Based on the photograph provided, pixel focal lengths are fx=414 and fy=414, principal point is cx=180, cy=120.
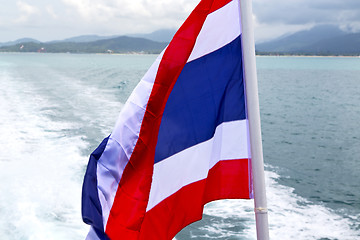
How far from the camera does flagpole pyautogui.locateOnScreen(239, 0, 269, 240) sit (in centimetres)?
A: 263

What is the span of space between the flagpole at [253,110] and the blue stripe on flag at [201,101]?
323 mm

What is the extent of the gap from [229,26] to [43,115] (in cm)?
1834

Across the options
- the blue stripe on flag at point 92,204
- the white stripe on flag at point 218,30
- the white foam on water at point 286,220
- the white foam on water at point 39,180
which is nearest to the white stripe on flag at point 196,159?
the blue stripe on flag at point 92,204

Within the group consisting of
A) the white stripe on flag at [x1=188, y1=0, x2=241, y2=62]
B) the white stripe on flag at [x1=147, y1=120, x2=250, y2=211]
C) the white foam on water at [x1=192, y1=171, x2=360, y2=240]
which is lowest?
the white foam on water at [x1=192, y1=171, x2=360, y2=240]

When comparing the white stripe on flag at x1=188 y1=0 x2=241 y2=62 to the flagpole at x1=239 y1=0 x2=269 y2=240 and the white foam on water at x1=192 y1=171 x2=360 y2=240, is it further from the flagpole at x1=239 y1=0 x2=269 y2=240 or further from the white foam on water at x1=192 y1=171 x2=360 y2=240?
the white foam on water at x1=192 y1=171 x2=360 y2=240

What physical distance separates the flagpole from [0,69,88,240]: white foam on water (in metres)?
6.01

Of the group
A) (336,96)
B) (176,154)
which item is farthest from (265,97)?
(176,154)

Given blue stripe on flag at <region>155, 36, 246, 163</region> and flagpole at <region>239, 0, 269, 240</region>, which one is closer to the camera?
flagpole at <region>239, 0, 269, 240</region>

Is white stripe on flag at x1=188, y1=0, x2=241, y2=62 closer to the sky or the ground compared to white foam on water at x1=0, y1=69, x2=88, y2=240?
closer to the sky

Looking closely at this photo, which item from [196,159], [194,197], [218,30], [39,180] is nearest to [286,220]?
[39,180]

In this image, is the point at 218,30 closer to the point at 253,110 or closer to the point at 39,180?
the point at 253,110

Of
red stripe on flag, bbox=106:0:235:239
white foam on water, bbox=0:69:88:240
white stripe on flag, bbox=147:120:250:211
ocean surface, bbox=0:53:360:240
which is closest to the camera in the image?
red stripe on flag, bbox=106:0:235:239

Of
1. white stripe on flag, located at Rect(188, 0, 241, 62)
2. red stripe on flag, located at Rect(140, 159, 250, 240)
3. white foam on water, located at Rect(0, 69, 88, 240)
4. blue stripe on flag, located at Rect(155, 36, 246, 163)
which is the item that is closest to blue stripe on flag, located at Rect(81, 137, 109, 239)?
red stripe on flag, located at Rect(140, 159, 250, 240)

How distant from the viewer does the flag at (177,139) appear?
115 inches
